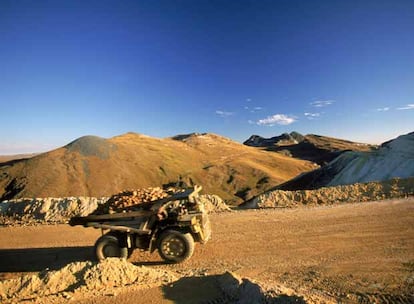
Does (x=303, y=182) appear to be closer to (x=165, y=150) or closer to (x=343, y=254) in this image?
(x=343, y=254)

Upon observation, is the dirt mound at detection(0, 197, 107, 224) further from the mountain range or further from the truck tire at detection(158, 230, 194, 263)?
the mountain range

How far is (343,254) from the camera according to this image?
10289 millimetres

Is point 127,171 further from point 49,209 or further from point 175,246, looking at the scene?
point 175,246

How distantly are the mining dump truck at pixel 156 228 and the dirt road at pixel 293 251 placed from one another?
0.58 metres

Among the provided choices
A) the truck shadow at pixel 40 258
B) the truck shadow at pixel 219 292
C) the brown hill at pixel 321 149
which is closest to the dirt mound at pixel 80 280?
the truck shadow at pixel 219 292

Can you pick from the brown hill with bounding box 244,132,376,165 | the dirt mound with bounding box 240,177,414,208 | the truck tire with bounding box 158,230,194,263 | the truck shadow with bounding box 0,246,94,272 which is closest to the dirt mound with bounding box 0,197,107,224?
the truck shadow with bounding box 0,246,94,272

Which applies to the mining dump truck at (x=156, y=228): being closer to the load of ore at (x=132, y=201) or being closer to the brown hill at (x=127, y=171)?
the load of ore at (x=132, y=201)

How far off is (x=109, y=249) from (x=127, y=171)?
245ft

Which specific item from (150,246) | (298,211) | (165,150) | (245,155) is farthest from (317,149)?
(150,246)

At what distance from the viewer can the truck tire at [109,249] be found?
10.6m

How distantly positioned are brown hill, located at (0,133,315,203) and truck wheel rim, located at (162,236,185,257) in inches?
2507

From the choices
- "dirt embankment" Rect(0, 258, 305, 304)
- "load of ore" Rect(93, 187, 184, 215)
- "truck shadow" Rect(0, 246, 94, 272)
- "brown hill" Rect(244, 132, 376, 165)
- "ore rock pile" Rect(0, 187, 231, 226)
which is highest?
"brown hill" Rect(244, 132, 376, 165)

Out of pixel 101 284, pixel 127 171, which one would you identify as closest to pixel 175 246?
pixel 101 284

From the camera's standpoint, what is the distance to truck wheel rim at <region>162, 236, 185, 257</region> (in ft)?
34.1
